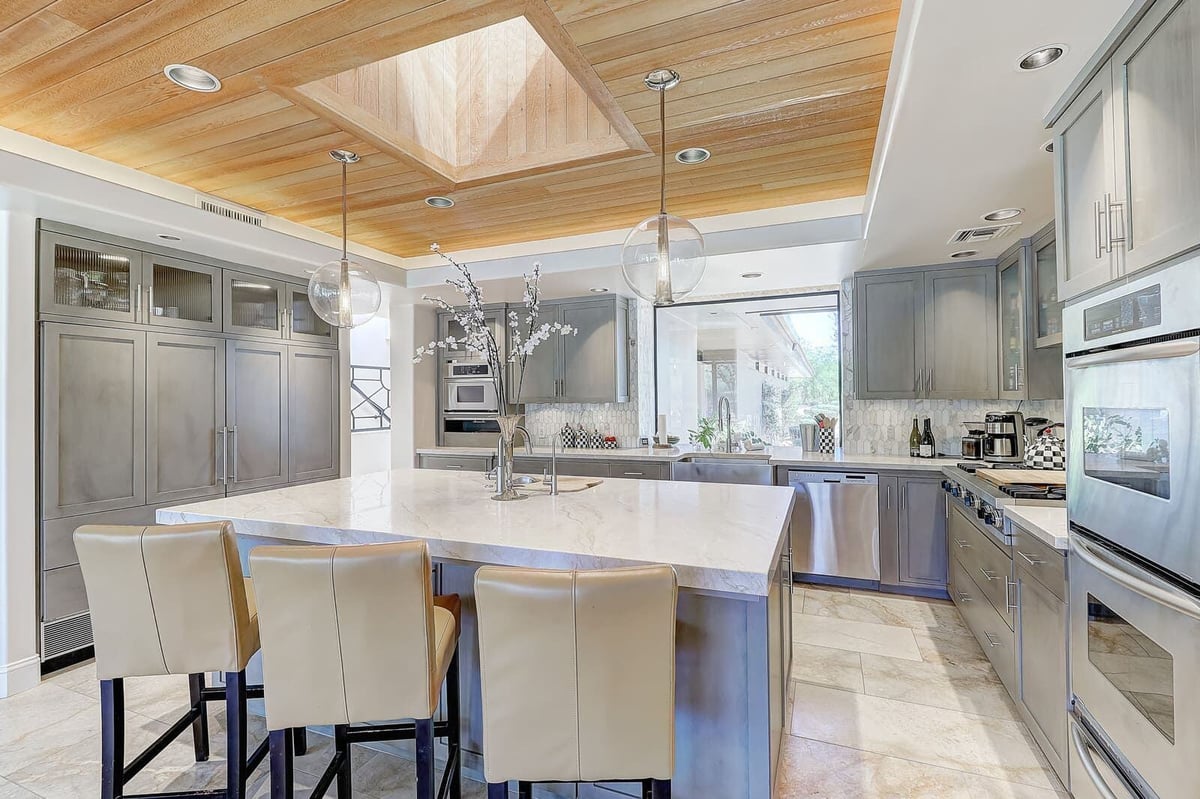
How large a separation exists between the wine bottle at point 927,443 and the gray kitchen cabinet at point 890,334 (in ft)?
1.13

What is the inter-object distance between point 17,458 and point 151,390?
0.73m

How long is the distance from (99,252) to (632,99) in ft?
10.0

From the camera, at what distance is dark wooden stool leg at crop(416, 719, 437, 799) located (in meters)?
1.58

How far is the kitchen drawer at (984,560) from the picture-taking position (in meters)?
2.53

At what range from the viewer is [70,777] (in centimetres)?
214

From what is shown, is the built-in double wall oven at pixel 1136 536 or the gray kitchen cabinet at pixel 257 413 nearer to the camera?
the built-in double wall oven at pixel 1136 536

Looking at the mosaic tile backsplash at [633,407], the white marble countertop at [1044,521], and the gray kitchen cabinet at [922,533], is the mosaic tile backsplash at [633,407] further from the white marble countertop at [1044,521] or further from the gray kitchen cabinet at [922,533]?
the white marble countertop at [1044,521]

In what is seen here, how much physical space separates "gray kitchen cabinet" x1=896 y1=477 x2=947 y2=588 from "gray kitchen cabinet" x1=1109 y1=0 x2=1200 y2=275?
264cm

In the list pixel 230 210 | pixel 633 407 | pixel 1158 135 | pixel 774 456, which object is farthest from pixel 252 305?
pixel 1158 135

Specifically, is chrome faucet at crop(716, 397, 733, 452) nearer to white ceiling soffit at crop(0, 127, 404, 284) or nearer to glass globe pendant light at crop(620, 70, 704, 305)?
glass globe pendant light at crop(620, 70, 704, 305)

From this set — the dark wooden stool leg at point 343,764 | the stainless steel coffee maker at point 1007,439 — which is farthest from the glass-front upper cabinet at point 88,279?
the stainless steel coffee maker at point 1007,439

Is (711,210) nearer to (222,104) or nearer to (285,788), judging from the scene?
(222,104)

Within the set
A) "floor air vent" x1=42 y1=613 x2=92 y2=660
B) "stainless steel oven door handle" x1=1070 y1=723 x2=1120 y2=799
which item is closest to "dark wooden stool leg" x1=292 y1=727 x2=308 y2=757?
"floor air vent" x1=42 y1=613 x2=92 y2=660

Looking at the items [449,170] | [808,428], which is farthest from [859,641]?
[449,170]
